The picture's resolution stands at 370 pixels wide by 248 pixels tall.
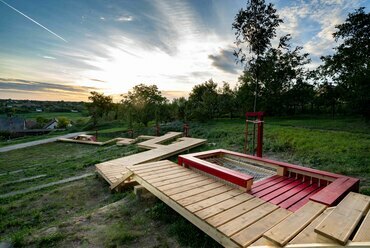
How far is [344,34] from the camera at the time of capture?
69.3 feet

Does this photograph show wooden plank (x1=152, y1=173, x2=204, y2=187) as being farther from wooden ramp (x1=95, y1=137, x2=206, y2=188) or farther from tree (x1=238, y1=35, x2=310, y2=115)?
tree (x1=238, y1=35, x2=310, y2=115)

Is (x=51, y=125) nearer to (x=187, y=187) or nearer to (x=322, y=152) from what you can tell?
(x=187, y=187)

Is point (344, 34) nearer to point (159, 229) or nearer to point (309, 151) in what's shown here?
point (309, 151)

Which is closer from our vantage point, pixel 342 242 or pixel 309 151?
pixel 342 242

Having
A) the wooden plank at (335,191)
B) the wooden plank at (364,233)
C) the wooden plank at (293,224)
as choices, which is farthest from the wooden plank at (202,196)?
the wooden plank at (364,233)

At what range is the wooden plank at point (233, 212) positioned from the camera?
269 centimetres

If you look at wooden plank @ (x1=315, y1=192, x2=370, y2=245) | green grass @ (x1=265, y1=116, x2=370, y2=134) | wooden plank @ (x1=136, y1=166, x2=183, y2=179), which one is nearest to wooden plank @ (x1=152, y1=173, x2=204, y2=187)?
wooden plank @ (x1=136, y1=166, x2=183, y2=179)

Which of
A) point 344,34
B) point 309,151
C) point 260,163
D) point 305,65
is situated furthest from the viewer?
point 305,65

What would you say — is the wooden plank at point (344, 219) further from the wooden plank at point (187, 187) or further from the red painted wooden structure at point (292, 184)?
the wooden plank at point (187, 187)

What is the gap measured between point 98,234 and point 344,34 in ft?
93.8

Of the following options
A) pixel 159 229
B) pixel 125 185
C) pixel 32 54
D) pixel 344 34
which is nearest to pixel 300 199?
pixel 159 229

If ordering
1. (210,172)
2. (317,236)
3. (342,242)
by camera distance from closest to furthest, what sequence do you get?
(342,242), (317,236), (210,172)

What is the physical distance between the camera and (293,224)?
8.05 feet

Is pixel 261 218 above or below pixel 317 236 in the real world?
below
